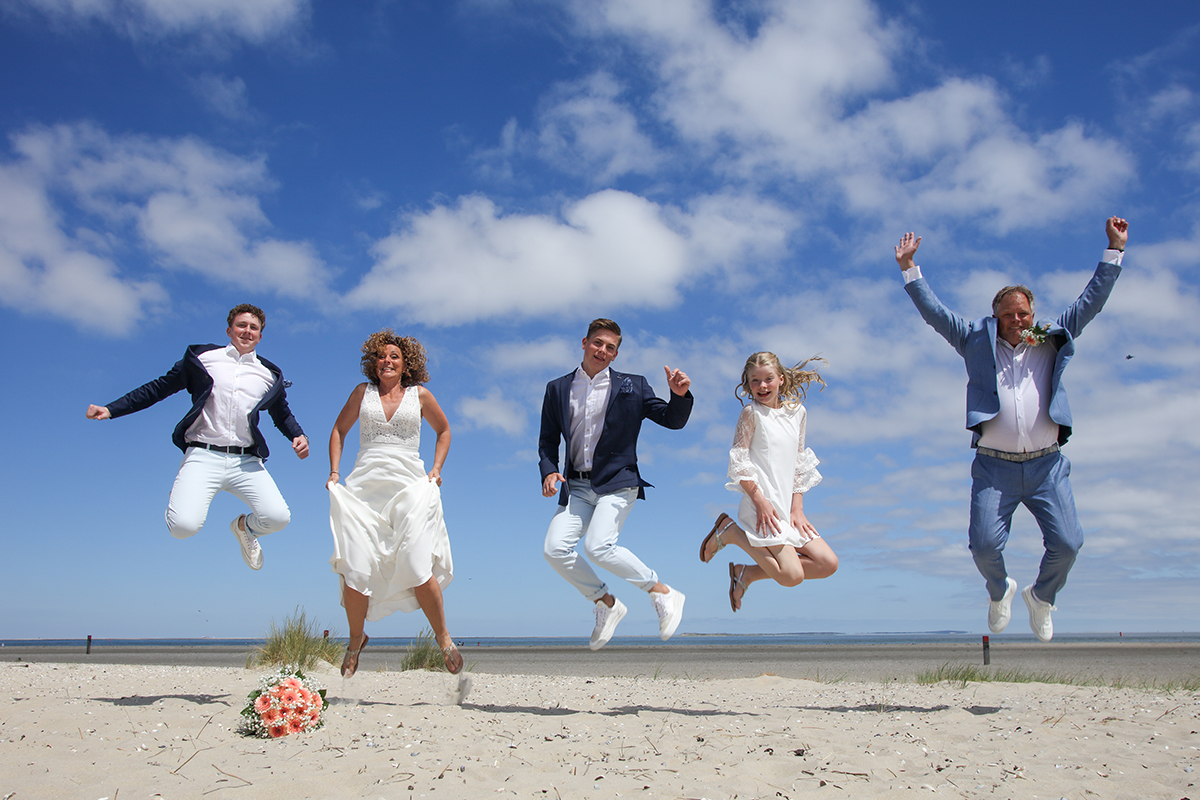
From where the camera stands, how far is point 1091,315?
6199 millimetres

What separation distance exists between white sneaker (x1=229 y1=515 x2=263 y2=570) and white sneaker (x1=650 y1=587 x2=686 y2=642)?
3700 mm

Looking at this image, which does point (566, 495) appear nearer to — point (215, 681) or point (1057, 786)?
point (1057, 786)

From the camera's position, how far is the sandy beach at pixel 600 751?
4.09 meters

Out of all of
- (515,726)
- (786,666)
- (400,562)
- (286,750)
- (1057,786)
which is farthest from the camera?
(786,666)

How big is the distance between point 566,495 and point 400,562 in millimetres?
1510

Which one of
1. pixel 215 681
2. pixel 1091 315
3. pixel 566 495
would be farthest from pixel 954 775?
pixel 215 681

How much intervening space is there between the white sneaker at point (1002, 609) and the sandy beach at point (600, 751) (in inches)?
29.6

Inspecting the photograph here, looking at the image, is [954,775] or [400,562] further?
[400,562]

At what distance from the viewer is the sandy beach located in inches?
161

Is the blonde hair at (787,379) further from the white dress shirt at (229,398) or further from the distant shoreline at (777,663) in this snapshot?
the distant shoreline at (777,663)

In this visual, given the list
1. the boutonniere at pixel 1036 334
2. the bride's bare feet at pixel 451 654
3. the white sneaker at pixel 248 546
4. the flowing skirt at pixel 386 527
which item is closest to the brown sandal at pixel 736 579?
the bride's bare feet at pixel 451 654

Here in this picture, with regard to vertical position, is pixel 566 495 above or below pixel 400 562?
above

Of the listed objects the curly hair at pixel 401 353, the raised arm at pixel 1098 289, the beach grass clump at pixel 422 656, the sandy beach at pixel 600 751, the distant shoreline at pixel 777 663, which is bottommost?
the distant shoreline at pixel 777 663

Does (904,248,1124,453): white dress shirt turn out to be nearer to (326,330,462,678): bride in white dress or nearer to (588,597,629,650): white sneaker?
(588,597,629,650): white sneaker
